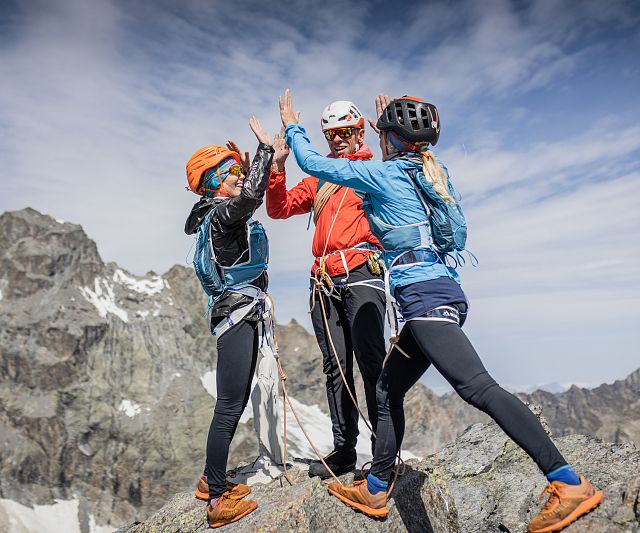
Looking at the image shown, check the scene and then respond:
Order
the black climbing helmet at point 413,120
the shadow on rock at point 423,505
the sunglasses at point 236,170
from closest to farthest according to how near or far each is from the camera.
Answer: the black climbing helmet at point 413,120 → the shadow on rock at point 423,505 → the sunglasses at point 236,170

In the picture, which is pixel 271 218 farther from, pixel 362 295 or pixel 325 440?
pixel 325 440


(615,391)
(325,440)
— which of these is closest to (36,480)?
(325,440)

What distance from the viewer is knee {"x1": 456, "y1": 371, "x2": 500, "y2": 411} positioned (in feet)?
16.2

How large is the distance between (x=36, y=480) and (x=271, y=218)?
15348 centimetres

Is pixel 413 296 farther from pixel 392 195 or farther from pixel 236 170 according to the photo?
pixel 236 170

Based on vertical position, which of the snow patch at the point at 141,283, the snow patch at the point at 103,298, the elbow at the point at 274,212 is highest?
the snow patch at the point at 141,283

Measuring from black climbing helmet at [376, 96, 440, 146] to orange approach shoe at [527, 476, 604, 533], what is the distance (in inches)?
144

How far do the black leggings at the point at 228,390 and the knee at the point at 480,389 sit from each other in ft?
9.34

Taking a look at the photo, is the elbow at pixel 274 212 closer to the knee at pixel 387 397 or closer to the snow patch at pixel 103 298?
the knee at pixel 387 397

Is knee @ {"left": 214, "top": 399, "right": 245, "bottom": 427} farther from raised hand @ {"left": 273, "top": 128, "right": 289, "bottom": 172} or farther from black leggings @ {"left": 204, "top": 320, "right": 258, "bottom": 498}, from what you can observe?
raised hand @ {"left": 273, "top": 128, "right": 289, "bottom": 172}

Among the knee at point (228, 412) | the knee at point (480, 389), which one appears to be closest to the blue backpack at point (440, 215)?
the knee at point (480, 389)

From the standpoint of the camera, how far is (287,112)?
6.64 meters

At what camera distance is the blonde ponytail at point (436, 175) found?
5.52 m

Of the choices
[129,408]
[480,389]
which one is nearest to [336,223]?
Result: [480,389]
